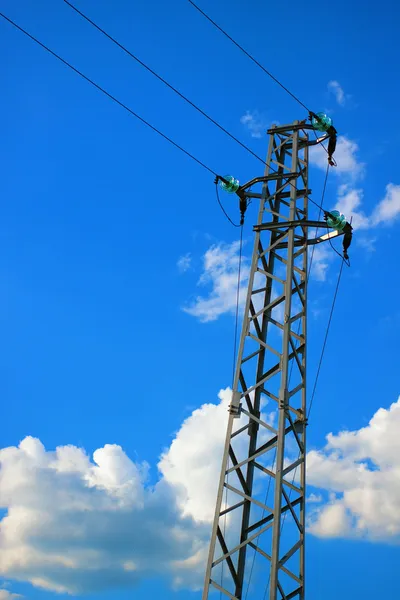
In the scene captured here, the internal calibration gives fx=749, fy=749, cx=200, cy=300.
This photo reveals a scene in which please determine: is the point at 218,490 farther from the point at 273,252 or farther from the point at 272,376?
the point at 273,252

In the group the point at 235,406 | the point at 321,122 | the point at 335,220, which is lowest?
the point at 235,406

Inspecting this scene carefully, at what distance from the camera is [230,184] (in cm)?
2102

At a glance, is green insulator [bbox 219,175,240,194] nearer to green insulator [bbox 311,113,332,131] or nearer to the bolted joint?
green insulator [bbox 311,113,332,131]

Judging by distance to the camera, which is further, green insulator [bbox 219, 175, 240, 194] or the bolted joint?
green insulator [bbox 219, 175, 240, 194]

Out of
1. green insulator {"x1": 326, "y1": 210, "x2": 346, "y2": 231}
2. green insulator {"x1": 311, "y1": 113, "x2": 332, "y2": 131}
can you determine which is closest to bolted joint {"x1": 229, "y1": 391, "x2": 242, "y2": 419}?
green insulator {"x1": 326, "y1": 210, "x2": 346, "y2": 231}

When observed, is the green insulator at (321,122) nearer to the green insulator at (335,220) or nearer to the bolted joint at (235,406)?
the green insulator at (335,220)

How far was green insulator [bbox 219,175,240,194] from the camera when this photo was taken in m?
21.0

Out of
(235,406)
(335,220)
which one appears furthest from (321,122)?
(235,406)

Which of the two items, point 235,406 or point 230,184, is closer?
point 235,406

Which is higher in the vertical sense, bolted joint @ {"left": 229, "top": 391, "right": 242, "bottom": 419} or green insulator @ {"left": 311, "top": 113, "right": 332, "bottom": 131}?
green insulator @ {"left": 311, "top": 113, "right": 332, "bottom": 131}

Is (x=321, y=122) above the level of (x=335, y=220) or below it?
above

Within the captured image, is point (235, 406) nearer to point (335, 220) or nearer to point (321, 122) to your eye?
point (335, 220)

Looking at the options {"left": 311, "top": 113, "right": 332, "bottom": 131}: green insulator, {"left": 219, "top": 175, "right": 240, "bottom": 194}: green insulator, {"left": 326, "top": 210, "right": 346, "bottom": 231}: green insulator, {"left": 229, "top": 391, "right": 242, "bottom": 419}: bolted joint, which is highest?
{"left": 311, "top": 113, "right": 332, "bottom": 131}: green insulator

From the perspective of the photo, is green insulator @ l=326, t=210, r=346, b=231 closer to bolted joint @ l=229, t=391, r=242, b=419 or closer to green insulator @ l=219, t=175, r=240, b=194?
green insulator @ l=219, t=175, r=240, b=194
